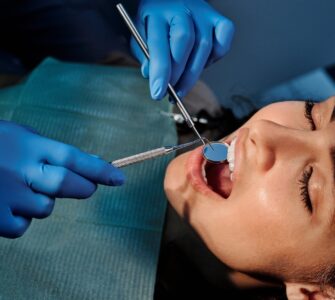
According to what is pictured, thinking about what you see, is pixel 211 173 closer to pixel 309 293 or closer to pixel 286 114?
pixel 286 114

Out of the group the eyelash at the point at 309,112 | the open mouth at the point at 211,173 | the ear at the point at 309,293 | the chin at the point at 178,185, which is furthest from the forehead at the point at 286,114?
the ear at the point at 309,293

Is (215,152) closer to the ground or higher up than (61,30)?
higher up

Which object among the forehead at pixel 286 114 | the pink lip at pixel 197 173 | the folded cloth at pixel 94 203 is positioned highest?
the forehead at pixel 286 114

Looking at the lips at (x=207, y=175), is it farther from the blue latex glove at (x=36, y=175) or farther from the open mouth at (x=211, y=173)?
the blue latex glove at (x=36, y=175)

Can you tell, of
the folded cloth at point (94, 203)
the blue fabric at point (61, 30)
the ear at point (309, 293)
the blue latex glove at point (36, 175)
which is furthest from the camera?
the blue fabric at point (61, 30)

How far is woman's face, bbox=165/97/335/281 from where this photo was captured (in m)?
0.94

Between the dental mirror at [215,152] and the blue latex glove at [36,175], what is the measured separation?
0.25 m

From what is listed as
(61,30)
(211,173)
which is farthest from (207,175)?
(61,30)

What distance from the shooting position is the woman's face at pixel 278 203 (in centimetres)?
94

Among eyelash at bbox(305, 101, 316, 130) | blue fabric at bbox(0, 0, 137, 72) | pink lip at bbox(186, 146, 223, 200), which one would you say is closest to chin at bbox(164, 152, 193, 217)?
pink lip at bbox(186, 146, 223, 200)

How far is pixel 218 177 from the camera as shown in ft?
4.08

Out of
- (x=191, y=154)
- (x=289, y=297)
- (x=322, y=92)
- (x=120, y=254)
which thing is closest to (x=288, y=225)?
(x=289, y=297)

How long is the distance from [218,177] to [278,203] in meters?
0.32

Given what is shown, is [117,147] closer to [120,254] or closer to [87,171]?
[120,254]
